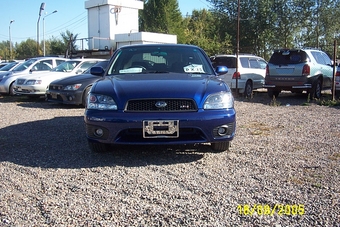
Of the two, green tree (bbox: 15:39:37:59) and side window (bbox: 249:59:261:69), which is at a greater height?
green tree (bbox: 15:39:37:59)

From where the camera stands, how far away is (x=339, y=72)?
1161 cm

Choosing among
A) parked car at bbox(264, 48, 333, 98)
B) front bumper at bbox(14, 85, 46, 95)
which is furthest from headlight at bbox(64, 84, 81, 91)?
parked car at bbox(264, 48, 333, 98)

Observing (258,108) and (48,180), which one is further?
(258,108)

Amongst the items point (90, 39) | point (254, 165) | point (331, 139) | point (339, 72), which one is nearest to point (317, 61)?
point (339, 72)

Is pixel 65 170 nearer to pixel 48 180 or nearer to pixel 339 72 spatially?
pixel 48 180

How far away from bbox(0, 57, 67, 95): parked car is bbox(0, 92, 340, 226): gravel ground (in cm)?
803

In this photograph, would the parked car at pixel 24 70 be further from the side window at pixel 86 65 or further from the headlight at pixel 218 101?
the headlight at pixel 218 101

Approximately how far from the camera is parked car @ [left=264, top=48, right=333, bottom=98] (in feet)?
38.8

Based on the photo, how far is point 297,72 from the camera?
39.0ft

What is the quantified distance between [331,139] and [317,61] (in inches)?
282

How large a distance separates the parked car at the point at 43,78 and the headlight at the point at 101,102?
8432 mm

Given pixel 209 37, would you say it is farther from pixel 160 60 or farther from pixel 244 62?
pixel 160 60

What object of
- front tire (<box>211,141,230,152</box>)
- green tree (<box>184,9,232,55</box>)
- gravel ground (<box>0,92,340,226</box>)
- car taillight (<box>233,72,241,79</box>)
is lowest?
gravel ground (<box>0,92,340,226</box>)

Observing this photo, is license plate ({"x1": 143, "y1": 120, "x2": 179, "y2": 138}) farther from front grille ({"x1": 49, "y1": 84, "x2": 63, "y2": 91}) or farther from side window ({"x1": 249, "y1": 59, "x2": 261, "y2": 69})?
side window ({"x1": 249, "y1": 59, "x2": 261, "y2": 69})
